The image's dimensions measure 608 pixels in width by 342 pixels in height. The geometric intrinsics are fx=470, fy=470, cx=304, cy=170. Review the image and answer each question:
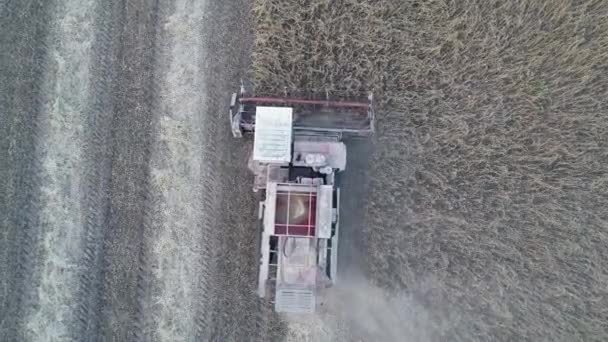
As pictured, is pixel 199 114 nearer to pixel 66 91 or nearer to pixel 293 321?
pixel 66 91

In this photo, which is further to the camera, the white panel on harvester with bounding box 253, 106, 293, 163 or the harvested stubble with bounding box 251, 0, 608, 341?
the harvested stubble with bounding box 251, 0, 608, 341

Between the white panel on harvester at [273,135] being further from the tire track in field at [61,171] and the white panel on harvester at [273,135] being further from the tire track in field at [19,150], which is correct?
the tire track in field at [19,150]

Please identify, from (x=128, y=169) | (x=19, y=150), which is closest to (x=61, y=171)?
(x=19, y=150)

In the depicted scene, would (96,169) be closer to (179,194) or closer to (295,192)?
(179,194)

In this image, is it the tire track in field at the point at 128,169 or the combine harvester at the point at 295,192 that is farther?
the tire track in field at the point at 128,169

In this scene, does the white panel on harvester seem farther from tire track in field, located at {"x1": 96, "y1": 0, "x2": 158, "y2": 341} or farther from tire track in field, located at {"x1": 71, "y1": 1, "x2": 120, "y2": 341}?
tire track in field, located at {"x1": 71, "y1": 1, "x2": 120, "y2": 341}

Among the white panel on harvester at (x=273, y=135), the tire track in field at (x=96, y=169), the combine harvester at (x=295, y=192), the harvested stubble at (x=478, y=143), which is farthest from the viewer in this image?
the tire track in field at (x=96, y=169)

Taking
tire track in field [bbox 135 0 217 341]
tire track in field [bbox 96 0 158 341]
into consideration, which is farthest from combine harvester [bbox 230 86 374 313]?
tire track in field [bbox 96 0 158 341]

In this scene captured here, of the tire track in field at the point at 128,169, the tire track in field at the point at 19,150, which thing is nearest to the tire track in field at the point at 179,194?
the tire track in field at the point at 128,169
